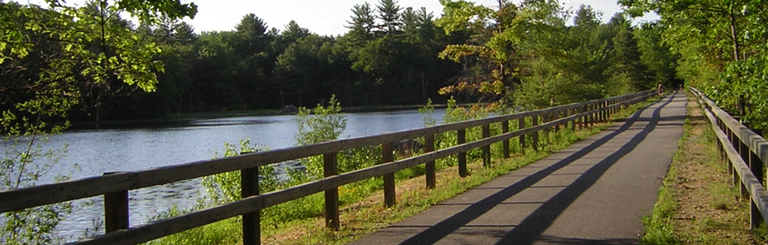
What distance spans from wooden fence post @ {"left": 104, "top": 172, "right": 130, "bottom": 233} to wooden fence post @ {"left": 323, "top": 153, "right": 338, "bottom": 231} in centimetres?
311

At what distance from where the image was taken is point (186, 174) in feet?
18.4

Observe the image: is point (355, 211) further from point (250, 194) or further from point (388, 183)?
point (250, 194)

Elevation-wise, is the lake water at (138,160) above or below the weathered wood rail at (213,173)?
below

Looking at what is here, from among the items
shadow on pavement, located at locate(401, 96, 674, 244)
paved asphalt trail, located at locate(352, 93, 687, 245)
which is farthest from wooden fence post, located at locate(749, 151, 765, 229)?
shadow on pavement, located at locate(401, 96, 674, 244)

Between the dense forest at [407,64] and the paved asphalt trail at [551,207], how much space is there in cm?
602

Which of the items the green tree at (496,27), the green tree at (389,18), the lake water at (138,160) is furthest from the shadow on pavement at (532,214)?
the green tree at (389,18)

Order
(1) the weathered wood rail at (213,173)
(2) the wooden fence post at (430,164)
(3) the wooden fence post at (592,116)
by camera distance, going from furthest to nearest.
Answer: (3) the wooden fence post at (592,116) < (2) the wooden fence post at (430,164) < (1) the weathered wood rail at (213,173)

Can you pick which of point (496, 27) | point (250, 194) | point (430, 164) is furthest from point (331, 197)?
point (496, 27)

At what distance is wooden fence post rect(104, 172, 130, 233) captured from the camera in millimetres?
4859

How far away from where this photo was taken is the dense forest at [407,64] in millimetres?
26547

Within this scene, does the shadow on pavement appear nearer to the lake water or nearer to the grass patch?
the grass patch

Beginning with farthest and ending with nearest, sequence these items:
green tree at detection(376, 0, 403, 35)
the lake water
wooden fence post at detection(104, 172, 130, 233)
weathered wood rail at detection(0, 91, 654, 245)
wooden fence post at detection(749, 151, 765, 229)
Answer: green tree at detection(376, 0, 403, 35), the lake water, wooden fence post at detection(749, 151, 765, 229), wooden fence post at detection(104, 172, 130, 233), weathered wood rail at detection(0, 91, 654, 245)

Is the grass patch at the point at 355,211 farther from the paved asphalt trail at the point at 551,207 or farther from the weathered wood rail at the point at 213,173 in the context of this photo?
the weathered wood rail at the point at 213,173

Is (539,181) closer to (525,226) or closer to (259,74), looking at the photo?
(525,226)
